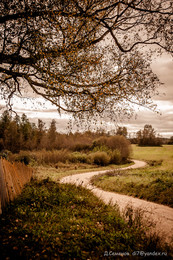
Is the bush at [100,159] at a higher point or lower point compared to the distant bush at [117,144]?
lower

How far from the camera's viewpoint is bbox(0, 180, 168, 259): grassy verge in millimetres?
2709

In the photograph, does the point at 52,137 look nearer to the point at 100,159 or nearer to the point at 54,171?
the point at 100,159

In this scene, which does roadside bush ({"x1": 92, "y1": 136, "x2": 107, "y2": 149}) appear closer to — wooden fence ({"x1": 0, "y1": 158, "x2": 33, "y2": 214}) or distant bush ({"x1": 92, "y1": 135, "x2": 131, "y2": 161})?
distant bush ({"x1": 92, "y1": 135, "x2": 131, "y2": 161})

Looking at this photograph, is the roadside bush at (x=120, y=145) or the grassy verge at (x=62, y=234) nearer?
the grassy verge at (x=62, y=234)

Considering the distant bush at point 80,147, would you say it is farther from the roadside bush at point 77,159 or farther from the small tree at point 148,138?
the small tree at point 148,138

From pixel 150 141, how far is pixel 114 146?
130 feet

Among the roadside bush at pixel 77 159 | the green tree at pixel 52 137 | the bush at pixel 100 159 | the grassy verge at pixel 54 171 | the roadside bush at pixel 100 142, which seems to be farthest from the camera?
the green tree at pixel 52 137

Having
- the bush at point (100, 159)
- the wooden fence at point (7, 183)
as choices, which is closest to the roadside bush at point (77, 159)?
the bush at point (100, 159)

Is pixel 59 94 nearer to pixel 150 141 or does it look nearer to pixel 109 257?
pixel 109 257

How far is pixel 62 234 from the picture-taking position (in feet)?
A: 10.5

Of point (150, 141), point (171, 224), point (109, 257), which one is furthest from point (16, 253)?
point (150, 141)

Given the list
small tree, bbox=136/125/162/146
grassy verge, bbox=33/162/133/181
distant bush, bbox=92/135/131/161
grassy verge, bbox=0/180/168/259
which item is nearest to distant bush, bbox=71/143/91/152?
distant bush, bbox=92/135/131/161

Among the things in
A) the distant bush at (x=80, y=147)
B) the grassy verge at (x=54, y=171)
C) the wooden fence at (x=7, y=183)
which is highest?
the wooden fence at (x=7, y=183)

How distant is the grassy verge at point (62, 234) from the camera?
2709 millimetres
